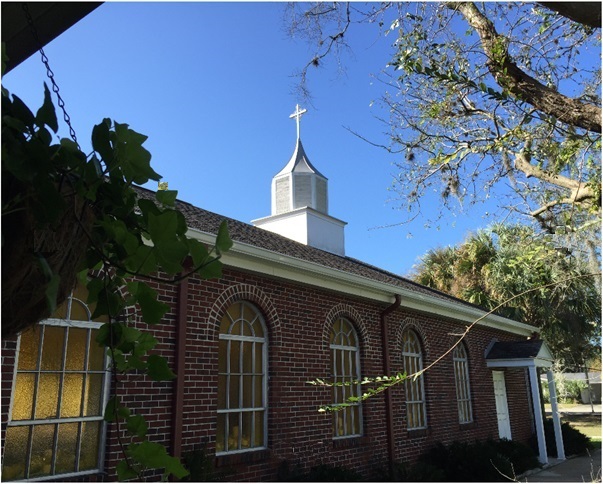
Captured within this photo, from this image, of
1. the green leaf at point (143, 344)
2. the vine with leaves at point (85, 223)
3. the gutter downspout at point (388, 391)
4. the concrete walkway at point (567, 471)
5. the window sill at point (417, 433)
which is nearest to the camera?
the vine with leaves at point (85, 223)

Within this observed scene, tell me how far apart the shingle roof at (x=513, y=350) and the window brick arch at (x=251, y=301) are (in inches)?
350

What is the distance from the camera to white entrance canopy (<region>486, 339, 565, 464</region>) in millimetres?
14398

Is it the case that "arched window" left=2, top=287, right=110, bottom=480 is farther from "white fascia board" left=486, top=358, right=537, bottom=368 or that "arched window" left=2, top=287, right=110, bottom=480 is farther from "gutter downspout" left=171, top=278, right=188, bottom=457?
"white fascia board" left=486, top=358, right=537, bottom=368

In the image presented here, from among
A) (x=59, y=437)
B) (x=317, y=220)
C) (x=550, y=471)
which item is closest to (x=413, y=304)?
(x=317, y=220)

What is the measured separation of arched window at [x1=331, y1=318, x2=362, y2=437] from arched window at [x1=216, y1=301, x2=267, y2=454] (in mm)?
1831

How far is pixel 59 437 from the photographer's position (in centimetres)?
574

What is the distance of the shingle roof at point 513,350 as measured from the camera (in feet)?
49.1

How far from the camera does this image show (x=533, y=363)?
14852 mm

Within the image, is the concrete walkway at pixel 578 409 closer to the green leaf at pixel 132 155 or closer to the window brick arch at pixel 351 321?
the window brick arch at pixel 351 321

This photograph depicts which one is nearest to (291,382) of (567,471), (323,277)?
(323,277)

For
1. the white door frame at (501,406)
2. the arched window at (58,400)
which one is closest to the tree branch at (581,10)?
the arched window at (58,400)

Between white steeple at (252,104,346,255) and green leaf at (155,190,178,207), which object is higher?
white steeple at (252,104,346,255)

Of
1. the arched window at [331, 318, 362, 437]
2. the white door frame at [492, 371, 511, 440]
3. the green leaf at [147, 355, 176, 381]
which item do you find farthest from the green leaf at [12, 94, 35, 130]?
the white door frame at [492, 371, 511, 440]

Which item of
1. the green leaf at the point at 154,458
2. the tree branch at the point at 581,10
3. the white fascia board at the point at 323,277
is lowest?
the green leaf at the point at 154,458
